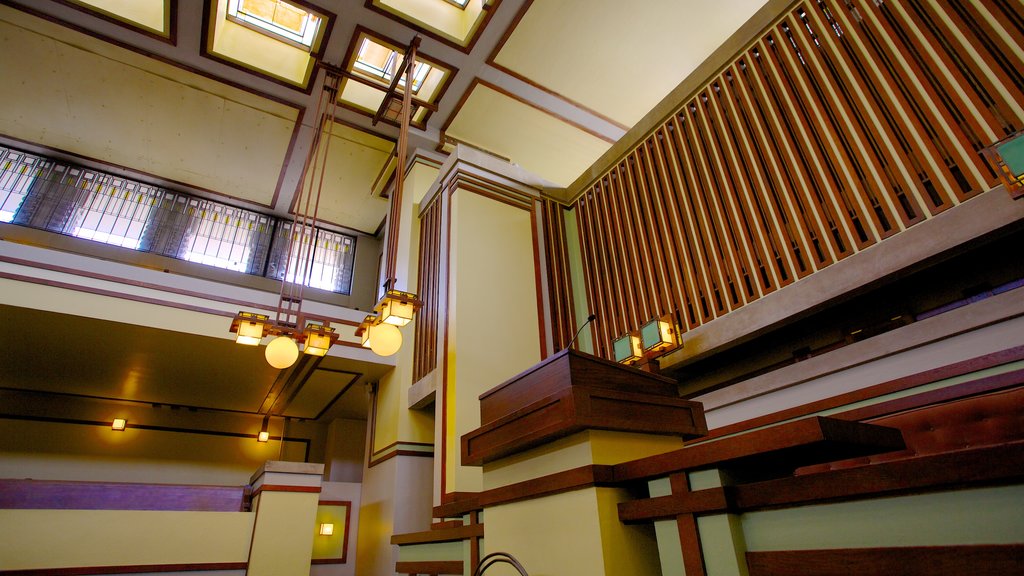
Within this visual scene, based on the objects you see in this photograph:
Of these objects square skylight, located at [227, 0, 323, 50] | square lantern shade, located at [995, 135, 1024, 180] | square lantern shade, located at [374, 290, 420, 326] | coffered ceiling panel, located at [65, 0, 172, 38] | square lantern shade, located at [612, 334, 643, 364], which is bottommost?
square lantern shade, located at [612, 334, 643, 364]

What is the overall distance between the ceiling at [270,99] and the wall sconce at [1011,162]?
3373mm

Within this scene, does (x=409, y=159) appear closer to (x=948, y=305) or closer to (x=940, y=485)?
(x=948, y=305)

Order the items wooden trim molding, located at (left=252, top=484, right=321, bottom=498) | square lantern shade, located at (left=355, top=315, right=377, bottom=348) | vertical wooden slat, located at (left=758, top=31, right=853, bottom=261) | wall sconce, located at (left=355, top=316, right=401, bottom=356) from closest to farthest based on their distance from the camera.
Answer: vertical wooden slat, located at (left=758, top=31, right=853, bottom=261)
wall sconce, located at (left=355, top=316, right=401, bottom=356)
square lantern shade, located at (left=355, top=315, right=377, bottom=348)
wooden trim molding, located at (left=252, top=484, right=321, bottom=498)

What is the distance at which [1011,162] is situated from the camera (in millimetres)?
2125

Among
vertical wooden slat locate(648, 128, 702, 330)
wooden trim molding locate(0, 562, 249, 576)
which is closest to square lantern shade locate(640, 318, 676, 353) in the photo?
vertical wooden slat locate(648, 128, 702, 330)

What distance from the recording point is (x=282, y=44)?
5375 millimetres

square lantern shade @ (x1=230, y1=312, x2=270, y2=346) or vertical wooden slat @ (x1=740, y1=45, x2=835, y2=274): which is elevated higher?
vertical wooden slat @ (x1=740, y1=45, x2=835, y2=274)

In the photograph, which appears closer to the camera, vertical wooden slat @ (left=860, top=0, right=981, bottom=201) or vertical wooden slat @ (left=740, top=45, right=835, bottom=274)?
vertical wooden slat @ (left=860, top=0, right=981, bottom=201)

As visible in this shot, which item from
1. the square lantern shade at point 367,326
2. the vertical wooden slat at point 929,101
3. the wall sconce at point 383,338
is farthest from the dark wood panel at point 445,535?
the vertical wooden slat at point 929,101

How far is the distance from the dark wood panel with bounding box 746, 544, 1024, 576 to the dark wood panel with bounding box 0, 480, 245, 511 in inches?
174

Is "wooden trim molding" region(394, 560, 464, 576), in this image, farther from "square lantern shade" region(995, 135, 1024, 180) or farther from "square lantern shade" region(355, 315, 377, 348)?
"square lantern shade" region(995, 135, 1024, 180)

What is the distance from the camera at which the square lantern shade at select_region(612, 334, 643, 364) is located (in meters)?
3.38

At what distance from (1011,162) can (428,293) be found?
4216 millimetres

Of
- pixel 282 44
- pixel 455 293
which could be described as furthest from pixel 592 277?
pixel 282 44
